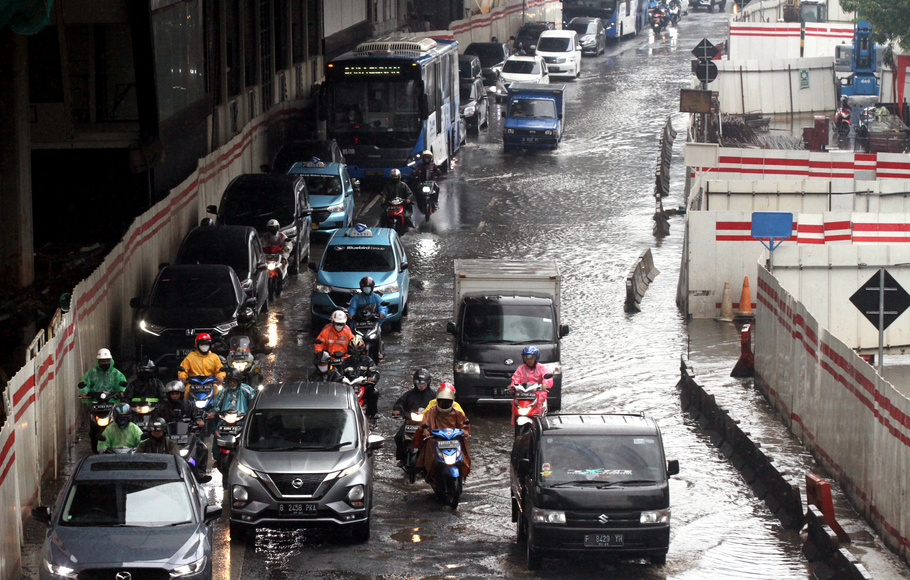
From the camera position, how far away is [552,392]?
20.7 m

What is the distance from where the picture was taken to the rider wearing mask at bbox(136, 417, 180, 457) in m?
15.2

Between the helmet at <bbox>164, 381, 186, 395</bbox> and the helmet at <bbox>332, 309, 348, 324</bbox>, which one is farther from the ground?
the helmet at <bbox>332, 309, 348, 324</bbox>

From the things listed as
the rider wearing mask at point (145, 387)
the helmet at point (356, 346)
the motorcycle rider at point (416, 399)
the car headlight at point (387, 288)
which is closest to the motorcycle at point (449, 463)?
the motorcycle rider at point (416, 399)

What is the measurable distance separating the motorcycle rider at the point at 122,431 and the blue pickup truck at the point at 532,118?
103ft

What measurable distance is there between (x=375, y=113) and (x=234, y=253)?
1296 centimetres

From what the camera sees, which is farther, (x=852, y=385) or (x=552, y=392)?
(x=552, y=392)

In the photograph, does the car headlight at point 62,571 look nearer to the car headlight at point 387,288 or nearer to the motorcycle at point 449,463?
the motorcycle at point 449,463

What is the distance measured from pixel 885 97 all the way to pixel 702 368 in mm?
36546

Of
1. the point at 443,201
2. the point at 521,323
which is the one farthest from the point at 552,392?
the point at 443,201

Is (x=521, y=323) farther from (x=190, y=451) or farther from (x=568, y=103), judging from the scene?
(x=568, y=103)

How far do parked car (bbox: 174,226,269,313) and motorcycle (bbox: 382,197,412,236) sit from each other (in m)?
6.38

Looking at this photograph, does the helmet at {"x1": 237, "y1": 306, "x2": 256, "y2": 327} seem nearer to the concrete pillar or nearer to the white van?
the concrete pillar

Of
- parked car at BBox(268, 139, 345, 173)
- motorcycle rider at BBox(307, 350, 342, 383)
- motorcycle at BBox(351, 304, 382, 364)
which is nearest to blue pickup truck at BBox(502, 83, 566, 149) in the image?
parked car at BBox(268, 139, 345, 173)

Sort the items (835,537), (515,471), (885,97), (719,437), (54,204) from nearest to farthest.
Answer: (835,537) → (515,471) → (719,437) → (54,204) → (885,97)
